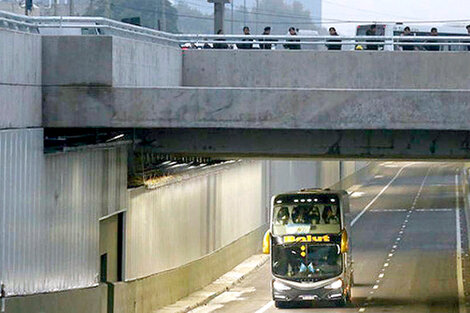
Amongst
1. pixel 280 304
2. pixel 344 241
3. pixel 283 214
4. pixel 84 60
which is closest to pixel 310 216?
pixel 283 214

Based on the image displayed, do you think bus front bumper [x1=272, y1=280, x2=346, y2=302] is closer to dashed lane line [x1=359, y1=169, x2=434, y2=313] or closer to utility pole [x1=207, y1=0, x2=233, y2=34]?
dashed lane line [x1=359, y1=169, x2=434, y2=313]

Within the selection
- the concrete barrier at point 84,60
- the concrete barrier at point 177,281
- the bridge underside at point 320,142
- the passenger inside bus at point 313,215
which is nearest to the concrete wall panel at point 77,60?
the concrete barrier at point 84,60

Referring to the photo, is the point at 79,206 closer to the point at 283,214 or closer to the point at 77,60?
the point at 77,60

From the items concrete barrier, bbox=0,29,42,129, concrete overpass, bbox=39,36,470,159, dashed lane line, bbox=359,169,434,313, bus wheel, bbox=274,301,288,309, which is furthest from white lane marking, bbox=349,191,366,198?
concrete barrier, bbox=0,29,42,129

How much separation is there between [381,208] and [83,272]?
51741mm

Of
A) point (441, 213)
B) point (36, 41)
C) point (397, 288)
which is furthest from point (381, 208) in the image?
point (36, 41)

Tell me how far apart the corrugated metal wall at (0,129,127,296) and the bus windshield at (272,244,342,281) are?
9217mm

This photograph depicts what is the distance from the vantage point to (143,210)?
34406mm

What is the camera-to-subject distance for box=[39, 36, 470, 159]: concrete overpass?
25.8 metres

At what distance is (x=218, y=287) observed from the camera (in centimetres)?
4366

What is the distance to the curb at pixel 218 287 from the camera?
37625 millimetres

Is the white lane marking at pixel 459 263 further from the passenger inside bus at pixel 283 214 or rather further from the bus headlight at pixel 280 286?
the passenger inside bus at pixel 283 214

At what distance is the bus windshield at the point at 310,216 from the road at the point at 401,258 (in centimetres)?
253

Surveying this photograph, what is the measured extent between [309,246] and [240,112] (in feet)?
40.1
